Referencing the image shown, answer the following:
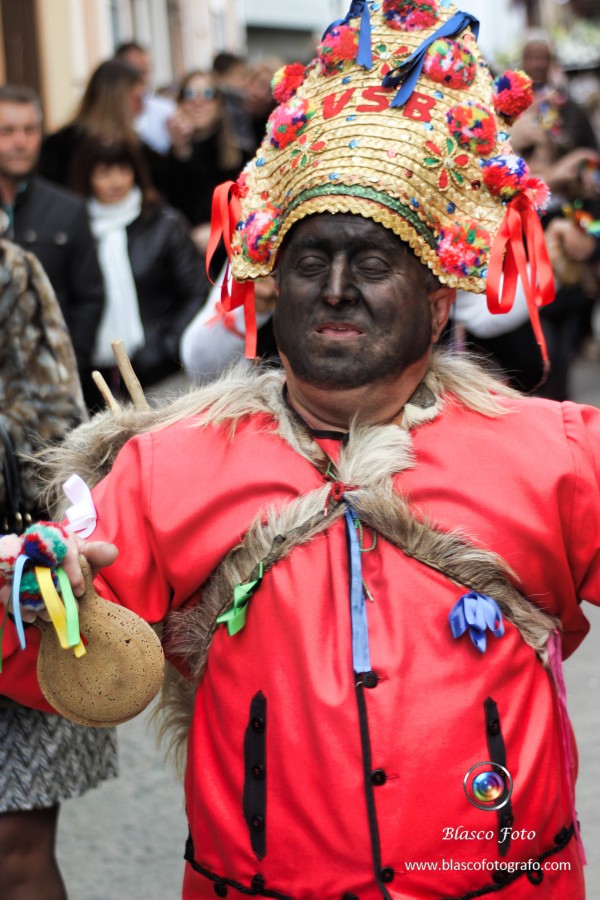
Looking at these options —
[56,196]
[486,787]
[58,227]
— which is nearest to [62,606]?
[486,787]

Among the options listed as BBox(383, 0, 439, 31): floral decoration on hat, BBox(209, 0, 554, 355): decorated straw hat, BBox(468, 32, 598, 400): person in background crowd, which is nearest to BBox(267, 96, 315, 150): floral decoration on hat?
BBox(209, 0, 554, 355): decorated straw hat

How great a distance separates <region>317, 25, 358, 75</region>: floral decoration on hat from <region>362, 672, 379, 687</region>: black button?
3.63 ft

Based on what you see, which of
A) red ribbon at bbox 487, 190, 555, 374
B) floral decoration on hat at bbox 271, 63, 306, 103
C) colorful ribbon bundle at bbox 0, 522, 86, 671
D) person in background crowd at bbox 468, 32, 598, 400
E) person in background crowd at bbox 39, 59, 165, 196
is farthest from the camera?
person in background crowd at bbox 39, 59, 165, 196

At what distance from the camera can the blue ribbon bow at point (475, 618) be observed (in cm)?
226

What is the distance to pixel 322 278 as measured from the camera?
235 centimetres

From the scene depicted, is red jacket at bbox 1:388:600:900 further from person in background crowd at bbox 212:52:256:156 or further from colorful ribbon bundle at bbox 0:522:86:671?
person in background crowd at bbox 212:52:256:156

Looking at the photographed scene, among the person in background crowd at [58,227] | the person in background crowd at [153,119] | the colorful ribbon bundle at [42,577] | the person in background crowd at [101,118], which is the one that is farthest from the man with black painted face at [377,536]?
the person in background crowd at [153,119]

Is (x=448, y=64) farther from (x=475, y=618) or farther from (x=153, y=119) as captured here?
(x=153, y=119)

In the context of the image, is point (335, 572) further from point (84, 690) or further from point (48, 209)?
point (48, 209)

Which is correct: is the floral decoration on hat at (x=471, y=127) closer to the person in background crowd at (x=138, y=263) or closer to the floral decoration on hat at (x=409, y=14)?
the floral decoration on hat at (x=409, y=14)

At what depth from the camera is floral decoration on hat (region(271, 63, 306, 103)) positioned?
2564mm

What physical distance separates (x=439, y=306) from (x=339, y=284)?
29 centimetres

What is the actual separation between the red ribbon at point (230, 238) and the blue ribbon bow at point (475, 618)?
673 mm

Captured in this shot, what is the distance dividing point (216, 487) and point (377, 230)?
21.1 inches
